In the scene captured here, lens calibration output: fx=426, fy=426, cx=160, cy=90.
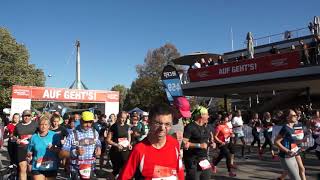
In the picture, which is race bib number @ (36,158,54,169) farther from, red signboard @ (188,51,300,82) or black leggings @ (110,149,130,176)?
red signboard @ (188,51,300,82)

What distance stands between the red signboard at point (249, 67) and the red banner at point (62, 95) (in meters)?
7.36

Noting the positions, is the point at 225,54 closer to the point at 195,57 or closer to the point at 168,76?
the point at 195,57

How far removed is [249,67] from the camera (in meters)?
24.8

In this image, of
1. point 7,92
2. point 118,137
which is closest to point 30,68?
point 7,92

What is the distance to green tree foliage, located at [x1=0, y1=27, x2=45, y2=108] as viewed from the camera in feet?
135

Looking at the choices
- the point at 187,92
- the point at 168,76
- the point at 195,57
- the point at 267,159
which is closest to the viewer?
the point at 168,76

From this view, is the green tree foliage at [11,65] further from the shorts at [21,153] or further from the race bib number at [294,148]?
the race bib number at [294,148]

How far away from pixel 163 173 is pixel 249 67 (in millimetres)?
22283

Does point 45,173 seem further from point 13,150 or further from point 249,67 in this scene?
point 249,67

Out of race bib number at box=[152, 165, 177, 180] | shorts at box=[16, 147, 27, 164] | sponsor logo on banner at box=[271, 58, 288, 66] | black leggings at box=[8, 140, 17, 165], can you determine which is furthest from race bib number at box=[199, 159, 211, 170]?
sponsor logo on banner at box=[271, 58, 288, 66]

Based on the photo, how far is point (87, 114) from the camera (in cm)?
701

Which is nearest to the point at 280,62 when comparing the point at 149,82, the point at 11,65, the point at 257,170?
the point at 257,170

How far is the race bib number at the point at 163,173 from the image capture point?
3.16m

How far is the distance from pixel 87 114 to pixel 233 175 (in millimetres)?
5337
